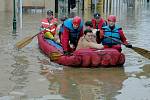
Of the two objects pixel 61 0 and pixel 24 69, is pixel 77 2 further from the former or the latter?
pixel 24 69

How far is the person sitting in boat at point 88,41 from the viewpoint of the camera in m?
11.9

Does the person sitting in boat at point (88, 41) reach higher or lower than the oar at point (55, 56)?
higher

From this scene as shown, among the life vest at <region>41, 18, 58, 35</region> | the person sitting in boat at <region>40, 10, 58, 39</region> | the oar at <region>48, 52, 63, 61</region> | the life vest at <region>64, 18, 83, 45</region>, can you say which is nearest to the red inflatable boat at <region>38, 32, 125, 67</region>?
the oar at <region>48, 52, 63, 61</region>

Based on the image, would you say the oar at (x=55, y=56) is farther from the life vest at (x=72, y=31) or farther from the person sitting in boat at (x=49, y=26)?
the person sitting in boat at (x=49, y=26)

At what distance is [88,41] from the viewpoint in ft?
39.2

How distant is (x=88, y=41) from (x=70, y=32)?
897 mm

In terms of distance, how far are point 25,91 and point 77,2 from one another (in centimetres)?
4571

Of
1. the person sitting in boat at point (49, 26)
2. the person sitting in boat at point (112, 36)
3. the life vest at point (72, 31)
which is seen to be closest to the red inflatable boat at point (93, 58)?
the person sitting in boat at point (112, 36)

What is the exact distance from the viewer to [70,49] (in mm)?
12820

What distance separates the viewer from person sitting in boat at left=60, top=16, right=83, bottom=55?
12.4 metres

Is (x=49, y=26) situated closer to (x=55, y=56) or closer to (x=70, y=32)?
(x=70, y=32)

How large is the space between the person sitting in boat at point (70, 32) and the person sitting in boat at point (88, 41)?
19.3 inches

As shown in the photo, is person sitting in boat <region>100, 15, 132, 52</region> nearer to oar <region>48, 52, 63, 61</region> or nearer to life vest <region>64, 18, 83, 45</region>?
life vest <region>64, 18, 83, 45</region>

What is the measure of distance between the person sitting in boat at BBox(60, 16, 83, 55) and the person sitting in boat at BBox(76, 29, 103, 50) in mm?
491
